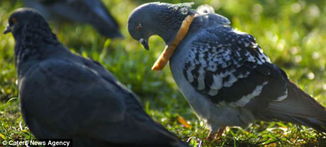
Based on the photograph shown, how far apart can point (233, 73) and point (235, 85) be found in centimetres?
10

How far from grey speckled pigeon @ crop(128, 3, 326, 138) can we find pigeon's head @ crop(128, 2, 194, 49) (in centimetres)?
25

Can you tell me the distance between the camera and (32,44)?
4.25 metres

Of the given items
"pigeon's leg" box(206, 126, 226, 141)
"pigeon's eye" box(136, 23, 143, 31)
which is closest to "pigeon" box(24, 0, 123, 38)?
"pigeon's eye" box(136, 23, 143, 31)

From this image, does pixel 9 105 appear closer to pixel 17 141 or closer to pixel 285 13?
pixel 17 141

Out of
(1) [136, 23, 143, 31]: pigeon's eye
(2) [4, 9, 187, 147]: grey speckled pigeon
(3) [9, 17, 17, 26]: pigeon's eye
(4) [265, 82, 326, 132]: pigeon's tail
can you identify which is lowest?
(2) [4, 9, 187, 147]: grey speckled pigeon

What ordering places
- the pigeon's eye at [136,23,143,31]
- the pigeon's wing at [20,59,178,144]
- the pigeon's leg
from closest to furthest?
the pigeon's wing at [20,59,178,144]
the pigeon's leg
the pigeon's eye at [136,23,143,31]

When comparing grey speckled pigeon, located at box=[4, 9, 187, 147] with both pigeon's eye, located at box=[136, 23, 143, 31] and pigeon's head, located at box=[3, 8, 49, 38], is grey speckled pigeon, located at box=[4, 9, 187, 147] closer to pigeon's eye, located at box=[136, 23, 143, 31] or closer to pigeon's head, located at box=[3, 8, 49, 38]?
pigeon's head, located at box=[3, 8, 49, 38]

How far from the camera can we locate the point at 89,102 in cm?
380

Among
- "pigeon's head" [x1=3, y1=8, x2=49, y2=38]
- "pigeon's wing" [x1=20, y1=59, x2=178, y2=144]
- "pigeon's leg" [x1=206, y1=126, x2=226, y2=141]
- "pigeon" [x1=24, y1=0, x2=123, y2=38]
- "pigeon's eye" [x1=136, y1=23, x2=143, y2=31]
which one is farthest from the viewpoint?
"pigeon" [x1=24, y1=0, x2=123, y2=38]

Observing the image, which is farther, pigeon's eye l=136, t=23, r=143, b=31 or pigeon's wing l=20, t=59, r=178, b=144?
pigeon's eye l=136, t=23, r=143, b=31

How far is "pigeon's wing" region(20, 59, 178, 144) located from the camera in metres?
3.77

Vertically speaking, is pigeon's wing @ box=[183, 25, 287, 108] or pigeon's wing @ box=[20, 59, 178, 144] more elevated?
pigeon's wing @ box=[183, 25, 287, 108]

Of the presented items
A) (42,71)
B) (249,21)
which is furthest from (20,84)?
(249,21)

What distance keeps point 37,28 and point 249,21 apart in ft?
16.8
